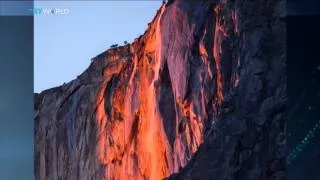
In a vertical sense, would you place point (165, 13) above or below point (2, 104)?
above

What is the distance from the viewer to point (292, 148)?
180 cm

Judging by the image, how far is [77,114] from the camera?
1.88 m

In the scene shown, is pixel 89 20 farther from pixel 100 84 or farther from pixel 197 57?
pixel 197 57

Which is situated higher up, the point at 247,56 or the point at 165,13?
the point at 165,13

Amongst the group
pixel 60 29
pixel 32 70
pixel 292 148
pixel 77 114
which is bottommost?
pixel 292 148

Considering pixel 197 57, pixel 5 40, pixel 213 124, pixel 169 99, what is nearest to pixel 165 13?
pixel 197 57

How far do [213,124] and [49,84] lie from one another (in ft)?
1.96

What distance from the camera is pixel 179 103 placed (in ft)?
6.12

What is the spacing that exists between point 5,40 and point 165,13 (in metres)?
0.58

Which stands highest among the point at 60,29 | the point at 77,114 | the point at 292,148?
the point at 60,29

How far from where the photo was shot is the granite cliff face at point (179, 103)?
1800mm

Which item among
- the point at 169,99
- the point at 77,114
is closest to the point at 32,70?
the point at 77,114

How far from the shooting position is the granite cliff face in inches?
70.9

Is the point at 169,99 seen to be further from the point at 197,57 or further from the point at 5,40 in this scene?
the point at 5,40
